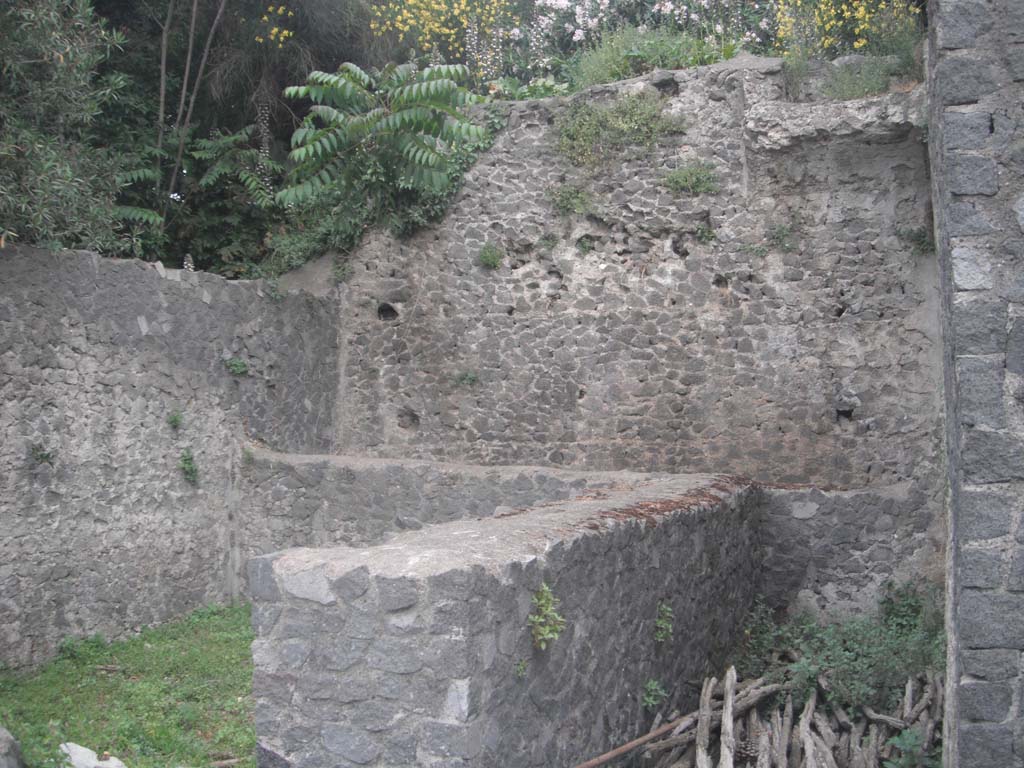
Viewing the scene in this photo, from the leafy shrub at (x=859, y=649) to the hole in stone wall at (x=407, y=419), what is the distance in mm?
4455

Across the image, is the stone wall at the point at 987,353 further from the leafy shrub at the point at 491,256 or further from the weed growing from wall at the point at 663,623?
the leafy shrub at the point at 491,256

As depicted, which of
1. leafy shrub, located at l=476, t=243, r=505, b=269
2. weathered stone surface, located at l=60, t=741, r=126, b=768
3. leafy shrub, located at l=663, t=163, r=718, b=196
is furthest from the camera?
leafy shrub, located at l=476, t=243, r=505, b=269

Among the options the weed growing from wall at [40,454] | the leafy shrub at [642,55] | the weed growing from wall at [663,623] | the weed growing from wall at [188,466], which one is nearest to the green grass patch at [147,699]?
→ the weed growing from wall at [188,466]

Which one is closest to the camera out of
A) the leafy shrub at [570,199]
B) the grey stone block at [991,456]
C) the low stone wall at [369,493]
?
the grey stone block at [991,456]

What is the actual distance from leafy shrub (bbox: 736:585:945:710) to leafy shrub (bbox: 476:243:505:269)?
4.67 metres

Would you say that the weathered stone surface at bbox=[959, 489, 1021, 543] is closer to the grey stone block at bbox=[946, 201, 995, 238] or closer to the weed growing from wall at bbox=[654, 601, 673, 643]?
the grey stone block at bbox=[946, 201, 995, 238]

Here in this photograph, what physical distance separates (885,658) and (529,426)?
4753mm

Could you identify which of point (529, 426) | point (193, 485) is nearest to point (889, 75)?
point (529, 426)

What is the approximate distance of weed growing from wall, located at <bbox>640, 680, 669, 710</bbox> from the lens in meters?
5.41

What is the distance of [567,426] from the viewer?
10500 millimetres

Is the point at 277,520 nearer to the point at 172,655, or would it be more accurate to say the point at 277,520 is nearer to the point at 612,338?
the point at 172,655

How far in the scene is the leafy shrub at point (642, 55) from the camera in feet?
34.6

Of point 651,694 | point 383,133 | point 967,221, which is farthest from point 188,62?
point 967,221

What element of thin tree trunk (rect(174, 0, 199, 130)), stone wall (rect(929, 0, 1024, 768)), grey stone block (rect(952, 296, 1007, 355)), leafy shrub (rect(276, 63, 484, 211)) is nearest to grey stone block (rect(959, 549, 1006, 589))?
stone wall (rect(929, 0, 1024, 768))
